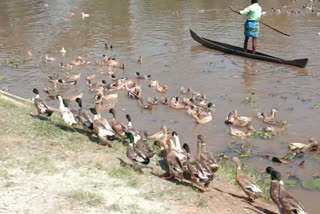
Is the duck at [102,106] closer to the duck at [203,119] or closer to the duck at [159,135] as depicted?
the duck at [203,119]

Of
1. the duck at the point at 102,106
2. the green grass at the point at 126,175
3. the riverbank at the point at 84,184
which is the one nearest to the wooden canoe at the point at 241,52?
the duck at the point at 102,106

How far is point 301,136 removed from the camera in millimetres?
11523

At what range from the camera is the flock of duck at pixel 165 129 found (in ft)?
25.8

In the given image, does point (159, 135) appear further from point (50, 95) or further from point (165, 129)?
point (50, 95)

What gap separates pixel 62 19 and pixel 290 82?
15.9 m

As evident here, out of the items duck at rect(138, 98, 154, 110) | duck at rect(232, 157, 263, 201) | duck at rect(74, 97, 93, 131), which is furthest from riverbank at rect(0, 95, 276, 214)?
duck at rect(138, 98, 154, 110)

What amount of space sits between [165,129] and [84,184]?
360 cm

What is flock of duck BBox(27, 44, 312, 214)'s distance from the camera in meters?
7.88

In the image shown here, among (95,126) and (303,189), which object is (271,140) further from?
(95,126)

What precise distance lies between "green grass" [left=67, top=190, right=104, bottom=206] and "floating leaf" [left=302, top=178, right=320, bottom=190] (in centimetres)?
380

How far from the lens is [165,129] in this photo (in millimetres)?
11086

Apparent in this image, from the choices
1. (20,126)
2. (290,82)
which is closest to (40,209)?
(20,126)

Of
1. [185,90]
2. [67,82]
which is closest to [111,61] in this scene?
[67,82]

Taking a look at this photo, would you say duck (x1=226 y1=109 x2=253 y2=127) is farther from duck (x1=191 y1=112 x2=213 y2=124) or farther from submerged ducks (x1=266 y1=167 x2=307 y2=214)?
submerged ducks (x1=266 y1=167 x2=307 y2=214)
